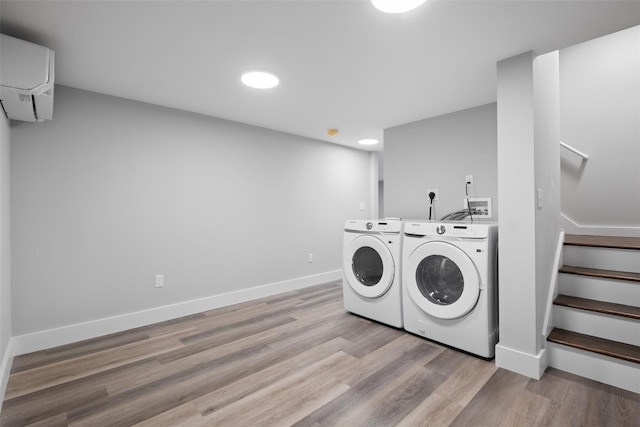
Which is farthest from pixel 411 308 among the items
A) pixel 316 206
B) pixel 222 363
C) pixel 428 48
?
pixel 316 206

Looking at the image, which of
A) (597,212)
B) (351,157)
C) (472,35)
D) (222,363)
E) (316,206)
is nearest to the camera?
(472,35)

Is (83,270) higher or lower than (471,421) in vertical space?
higher

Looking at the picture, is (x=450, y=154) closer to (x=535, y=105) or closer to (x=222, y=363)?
(x=535, y=105)

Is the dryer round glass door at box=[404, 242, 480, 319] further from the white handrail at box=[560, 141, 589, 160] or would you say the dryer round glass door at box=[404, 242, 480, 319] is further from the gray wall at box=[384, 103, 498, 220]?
the white handrail at box=[560, 141, 589, 160]

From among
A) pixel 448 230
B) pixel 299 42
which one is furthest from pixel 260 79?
pixel 448 230

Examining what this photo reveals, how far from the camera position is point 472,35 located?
1.69 metres

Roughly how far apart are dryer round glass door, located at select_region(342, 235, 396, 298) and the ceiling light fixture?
1738 millimetres

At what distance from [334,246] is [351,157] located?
1.45 metres

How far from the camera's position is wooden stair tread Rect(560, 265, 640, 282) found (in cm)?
193

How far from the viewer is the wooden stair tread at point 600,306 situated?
5.85 ft

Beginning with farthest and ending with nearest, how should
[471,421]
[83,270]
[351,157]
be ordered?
[351,157]
[83,270]
[471,421]

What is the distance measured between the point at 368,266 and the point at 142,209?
2194 millimetres

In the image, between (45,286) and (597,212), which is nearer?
(45,286)

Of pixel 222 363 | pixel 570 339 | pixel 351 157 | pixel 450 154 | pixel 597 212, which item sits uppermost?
pixel 351 157
